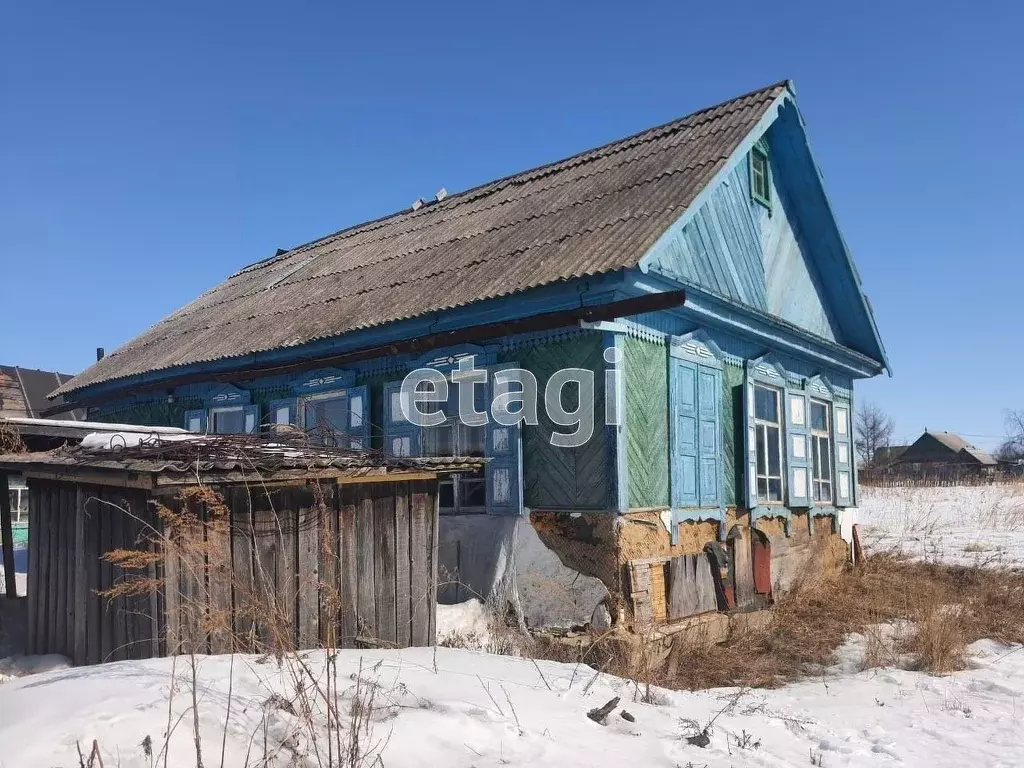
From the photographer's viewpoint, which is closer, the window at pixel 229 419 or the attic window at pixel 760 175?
the attic window at pixel 760 175

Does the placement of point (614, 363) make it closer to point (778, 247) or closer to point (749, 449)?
point (749, 449)

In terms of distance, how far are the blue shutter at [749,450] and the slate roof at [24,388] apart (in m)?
20.2

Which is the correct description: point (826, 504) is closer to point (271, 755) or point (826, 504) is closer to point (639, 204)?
point (639, 204)

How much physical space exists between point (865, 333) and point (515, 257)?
6.33m

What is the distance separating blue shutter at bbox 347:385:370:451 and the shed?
339 cm

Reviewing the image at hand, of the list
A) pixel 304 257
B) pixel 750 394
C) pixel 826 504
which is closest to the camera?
pixel 750 394

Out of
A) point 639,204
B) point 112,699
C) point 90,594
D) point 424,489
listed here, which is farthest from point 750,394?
point 112,699

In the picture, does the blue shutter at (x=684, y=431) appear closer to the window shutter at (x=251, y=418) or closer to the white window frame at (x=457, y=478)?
the white window frame at (x=457, y=478)

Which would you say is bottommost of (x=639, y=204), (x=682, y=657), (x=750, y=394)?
(x=682, y=657)

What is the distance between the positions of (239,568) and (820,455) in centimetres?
901

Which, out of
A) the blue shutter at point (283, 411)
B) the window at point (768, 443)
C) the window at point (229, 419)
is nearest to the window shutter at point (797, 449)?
the window at point (768, 443)

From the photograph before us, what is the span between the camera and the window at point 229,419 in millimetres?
11555

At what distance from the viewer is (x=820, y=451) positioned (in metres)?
11.9

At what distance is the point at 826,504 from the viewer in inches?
462
